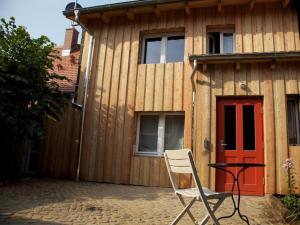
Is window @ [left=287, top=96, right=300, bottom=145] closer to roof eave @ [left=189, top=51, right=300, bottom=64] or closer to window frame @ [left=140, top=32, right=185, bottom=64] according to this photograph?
roof eave @ [left=189, top=51, right=300, bottom=64]

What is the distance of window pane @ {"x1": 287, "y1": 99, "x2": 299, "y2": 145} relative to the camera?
6.99 meters

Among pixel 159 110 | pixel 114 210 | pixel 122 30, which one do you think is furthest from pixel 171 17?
pixel 114 210

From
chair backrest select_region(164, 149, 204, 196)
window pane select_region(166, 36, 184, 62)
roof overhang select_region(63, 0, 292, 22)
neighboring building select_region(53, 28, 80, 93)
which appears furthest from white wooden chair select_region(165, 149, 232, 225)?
neighboring building select_region(53, 28, 80, 93)

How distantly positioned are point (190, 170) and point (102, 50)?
6949 mm

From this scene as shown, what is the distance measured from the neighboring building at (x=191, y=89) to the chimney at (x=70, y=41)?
4.18 m

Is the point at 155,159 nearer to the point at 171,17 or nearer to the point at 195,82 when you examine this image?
the point at 195,82

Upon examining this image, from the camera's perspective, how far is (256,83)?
23.8 feet

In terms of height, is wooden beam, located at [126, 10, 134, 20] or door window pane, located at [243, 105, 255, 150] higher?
wooden beam, located at [126, 10, 134, 20]

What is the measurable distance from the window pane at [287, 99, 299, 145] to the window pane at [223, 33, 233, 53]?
Result: 7.54ft

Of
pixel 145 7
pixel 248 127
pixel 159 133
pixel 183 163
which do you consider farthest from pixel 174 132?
pixel 183 163

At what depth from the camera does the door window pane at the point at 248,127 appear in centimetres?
707

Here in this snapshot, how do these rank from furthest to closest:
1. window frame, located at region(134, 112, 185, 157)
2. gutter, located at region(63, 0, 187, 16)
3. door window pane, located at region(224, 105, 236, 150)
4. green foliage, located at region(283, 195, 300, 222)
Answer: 1. gutter, located at region(63, 0, 187, 16)
2. window frame, located at region(134, 112, 185, 157)
3. door window pane, located at region(224, 105, 236, 150)
4. green foliage, located at region(283, 195, 300, 222)

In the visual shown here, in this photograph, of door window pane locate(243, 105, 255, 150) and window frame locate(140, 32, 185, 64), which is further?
window frame locate(140, 32, 185, 64)

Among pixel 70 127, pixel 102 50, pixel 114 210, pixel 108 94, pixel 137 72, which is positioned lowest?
pixel 114 210
